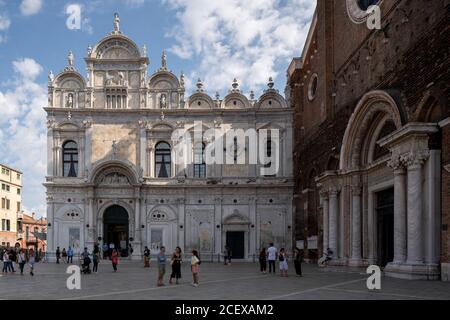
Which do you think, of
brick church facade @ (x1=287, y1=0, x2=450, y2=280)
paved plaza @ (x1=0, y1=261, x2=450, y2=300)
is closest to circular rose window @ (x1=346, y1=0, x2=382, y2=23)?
brick church facade @ (x1=287, y1=0, x2=450, y2=280)

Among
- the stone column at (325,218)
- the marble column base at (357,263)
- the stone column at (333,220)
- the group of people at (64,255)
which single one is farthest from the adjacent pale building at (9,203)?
the marble column base at (357,263)

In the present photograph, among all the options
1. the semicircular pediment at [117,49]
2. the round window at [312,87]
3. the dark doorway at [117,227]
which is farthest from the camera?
the semicircular pediment at [117,49]

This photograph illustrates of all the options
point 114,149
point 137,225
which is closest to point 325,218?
point 137,225

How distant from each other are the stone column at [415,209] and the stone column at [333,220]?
28.4 feet

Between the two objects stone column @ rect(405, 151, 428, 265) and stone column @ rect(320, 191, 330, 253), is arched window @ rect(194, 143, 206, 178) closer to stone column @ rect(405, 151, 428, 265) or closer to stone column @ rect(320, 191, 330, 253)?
stone column @ rect(320, 191, 330, 253)

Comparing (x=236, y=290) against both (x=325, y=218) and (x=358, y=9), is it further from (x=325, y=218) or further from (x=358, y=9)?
(x=358, y=9)

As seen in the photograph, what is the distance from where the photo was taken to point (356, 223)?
83.6 ft

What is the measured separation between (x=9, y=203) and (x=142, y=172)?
123 feet

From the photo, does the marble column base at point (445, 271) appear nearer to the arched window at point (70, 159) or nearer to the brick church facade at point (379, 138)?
the brick church facade at point (379, 138)

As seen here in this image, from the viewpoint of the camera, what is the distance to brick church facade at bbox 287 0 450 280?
59.2 ft

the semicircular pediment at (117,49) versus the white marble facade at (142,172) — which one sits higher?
the semicircular pediment at (117,49)

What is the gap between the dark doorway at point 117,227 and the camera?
42375mm

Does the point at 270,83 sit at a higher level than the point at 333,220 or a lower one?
higher

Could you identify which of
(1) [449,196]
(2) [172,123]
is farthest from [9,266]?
(1) [449,196]
